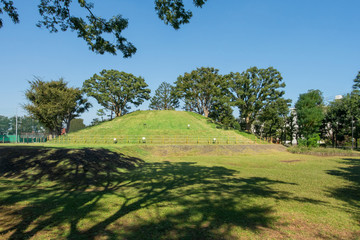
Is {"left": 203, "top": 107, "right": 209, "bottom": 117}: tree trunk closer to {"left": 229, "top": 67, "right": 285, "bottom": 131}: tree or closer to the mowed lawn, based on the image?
{"left": 229, "top": 67, "right": 285, "bottom": 131}: tree

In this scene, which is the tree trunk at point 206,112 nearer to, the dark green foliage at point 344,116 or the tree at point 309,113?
the tree at point 309,113

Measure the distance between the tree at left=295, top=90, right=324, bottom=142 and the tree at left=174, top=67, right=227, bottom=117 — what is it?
68.4ft

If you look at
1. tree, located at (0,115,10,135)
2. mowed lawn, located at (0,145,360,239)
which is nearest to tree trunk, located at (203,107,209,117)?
mowed lawn, located at (0,145,360,239)

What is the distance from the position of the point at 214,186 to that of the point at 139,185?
Result: 3.67 meters

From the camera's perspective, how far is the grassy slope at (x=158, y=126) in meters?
45.0

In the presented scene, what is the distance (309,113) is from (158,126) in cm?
3215

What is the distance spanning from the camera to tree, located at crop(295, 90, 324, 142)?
43.8 meters

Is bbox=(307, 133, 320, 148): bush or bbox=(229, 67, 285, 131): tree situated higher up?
bbox=(229, 67, 285, 131): tree

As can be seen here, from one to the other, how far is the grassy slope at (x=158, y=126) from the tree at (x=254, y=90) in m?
7.28

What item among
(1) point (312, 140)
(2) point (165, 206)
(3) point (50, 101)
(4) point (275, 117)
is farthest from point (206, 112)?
(2) point (165, 206)

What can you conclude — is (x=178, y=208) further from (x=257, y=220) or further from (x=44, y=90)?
(x=44, y=90)

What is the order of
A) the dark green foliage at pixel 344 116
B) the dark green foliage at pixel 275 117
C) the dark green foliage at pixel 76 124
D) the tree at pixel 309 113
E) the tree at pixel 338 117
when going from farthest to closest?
the dark green foliage at pixel 76 124
the dark green foliage at pixel 275 117
the tree at pixel 338 117
the dark green foliage at pixel 344 116
the tree at pixel 309 113

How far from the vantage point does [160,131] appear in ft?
147

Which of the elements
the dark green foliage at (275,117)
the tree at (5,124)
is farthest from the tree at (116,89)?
the tree at (5,124)
